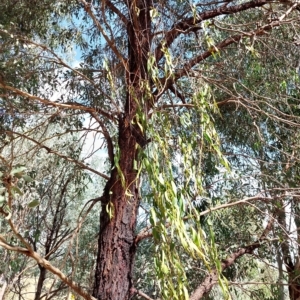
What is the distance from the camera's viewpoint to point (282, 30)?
3.38 m

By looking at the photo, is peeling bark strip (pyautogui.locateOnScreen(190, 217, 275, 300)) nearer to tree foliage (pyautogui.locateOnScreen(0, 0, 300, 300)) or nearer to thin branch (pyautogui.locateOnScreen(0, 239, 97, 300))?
tree foliage (pyautogui.locateOnScreen(0, 0, 300, 300))

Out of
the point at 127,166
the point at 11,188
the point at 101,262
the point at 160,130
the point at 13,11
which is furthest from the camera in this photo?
the point at 13,11

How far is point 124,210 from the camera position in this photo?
7.32ft

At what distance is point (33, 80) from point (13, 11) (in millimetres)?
762

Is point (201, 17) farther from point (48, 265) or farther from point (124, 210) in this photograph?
point (48, 265)

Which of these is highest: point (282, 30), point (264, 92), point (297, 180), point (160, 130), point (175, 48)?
point (282, 30)

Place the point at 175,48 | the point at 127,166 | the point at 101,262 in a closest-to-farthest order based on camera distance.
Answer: the point at 101,262 → the point at 127,166 → the point at 175,48

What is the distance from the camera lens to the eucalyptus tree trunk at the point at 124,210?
2.07m

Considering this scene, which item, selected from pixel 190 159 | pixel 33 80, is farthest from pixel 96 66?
pixel 190 159

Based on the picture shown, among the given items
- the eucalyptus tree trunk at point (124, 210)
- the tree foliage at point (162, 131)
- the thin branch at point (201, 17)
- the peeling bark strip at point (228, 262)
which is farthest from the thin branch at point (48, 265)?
the thin branch at point (201, 17)

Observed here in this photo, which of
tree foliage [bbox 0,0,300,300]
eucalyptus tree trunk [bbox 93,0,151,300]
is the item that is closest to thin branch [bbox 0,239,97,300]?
tree foliage [bbox 0,0,300,300]

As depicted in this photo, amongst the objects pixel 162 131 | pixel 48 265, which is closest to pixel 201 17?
pixel 162 131

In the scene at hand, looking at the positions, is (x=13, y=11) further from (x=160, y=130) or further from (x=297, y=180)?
(x=297, y=180)

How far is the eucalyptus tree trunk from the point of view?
6.81ft
